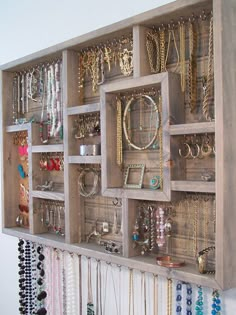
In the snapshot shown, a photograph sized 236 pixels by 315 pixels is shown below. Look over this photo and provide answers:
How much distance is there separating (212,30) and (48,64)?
2.37ft

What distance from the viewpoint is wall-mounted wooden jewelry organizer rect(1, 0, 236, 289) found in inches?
38.4

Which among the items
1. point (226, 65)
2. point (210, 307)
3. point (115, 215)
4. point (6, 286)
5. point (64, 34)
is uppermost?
point (64, 34)

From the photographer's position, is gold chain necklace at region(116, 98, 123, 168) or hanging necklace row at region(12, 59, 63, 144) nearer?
gold chain necklace at region(116, 98, 123, 168)

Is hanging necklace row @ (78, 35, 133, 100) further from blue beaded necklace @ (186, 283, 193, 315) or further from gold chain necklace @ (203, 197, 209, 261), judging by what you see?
blue beaded necklace @ (186, 283, 193, 315)

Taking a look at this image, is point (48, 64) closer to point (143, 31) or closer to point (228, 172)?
point (143, 31)

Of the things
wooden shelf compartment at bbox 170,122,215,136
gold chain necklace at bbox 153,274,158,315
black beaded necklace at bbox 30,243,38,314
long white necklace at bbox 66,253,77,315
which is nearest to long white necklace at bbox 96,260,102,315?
long white necklace at bbox 66,253,77,315

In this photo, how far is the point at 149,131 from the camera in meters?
1.21

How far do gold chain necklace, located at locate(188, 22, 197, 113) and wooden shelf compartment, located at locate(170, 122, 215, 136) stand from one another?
9 centimetres

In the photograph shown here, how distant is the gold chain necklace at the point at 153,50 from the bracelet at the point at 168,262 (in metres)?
0.51

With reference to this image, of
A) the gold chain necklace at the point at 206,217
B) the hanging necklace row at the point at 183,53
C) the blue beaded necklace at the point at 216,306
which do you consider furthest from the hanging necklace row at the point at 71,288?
the hanging necklace row at the point at 183,53

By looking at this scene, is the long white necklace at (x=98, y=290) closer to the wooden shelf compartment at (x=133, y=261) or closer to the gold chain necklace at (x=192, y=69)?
the wooden shelf compartment at (x=133, y=261)

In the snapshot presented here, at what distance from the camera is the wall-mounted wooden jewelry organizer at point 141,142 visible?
3.20 feet

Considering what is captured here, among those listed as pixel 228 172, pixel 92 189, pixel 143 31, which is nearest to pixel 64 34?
pixel 143 31

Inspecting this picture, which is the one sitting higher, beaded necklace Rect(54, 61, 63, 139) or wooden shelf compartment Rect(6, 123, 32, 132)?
beaded necklace Rect(54, 61, 63, 139)
